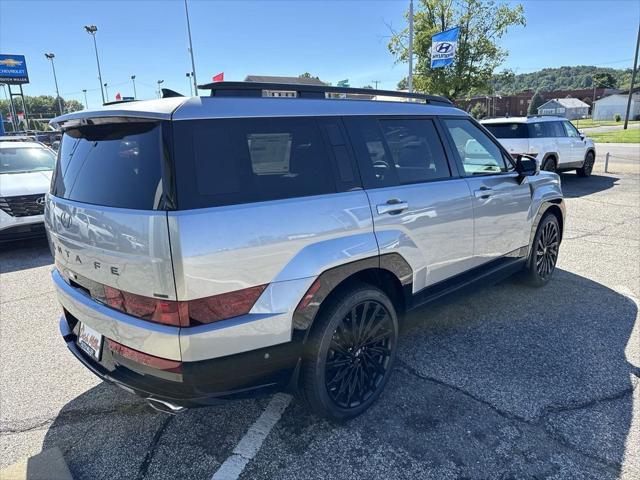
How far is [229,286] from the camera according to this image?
6.66 feet

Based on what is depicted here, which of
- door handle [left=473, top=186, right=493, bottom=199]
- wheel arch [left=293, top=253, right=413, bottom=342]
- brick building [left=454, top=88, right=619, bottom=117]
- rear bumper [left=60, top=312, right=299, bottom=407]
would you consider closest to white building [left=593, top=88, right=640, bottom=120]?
brick building [left=454, top=88, right=619, bottom=117]

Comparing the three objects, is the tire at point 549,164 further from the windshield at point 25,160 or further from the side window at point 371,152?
the windshield at point 25,160

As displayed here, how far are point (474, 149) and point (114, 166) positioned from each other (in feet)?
9.71

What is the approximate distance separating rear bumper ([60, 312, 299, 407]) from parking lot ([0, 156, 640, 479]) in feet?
1.59

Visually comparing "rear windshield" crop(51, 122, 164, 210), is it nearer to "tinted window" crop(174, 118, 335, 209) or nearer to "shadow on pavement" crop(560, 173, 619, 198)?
"tinted window" crop(174, 118, 335, 209)

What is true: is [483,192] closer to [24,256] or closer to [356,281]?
[356,281]

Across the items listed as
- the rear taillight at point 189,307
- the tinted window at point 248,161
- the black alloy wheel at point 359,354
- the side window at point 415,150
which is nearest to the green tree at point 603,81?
the side window at point 415,150

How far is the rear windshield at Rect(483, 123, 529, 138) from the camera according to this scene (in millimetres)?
11055

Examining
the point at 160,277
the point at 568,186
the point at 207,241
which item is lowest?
the point at 568,186

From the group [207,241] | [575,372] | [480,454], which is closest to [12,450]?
[207,241]

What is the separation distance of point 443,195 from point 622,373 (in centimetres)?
184

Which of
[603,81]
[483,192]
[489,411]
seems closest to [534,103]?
[603,81]

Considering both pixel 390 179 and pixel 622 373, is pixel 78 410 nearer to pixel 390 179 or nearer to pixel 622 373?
Answer: pixel 390 179

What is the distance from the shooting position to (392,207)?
276cm
